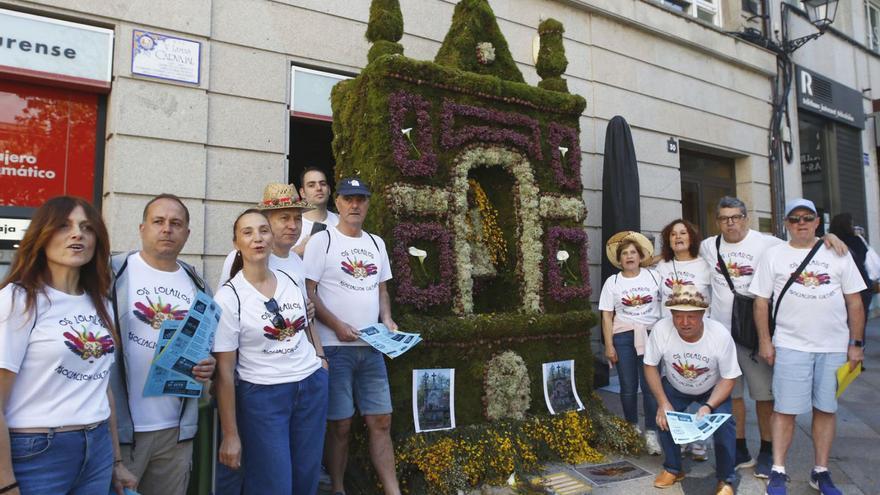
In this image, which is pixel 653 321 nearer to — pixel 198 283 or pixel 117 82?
pixel 198 283

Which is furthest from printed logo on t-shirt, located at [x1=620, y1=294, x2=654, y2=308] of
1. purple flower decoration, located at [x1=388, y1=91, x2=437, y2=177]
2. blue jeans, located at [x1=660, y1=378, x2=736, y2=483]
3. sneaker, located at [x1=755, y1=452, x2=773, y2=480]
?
purple flower decoration, located at [x1=388, y1=91, x2=437, y2=177]

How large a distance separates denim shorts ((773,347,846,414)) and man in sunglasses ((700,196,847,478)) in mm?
380

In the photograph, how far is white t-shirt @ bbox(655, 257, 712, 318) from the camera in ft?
16.1

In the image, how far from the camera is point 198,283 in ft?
9.84

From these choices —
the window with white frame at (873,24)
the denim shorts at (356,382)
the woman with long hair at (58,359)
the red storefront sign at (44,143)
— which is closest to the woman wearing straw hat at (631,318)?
the denim shorts at (356,382)

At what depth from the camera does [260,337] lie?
9.97 ft

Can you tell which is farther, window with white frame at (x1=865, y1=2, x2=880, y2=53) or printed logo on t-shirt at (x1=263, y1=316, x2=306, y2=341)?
window with white frame at (x1=865, y1=2, x2=880, y2=53)

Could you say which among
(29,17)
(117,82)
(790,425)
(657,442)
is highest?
(29,17)

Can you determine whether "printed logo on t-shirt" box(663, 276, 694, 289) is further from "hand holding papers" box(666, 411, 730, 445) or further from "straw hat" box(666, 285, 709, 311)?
"hand holding papers" box(666, 411, 730, 445)

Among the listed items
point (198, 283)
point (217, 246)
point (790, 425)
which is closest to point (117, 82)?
Answer: point (217, 246)

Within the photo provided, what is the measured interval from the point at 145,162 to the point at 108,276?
3.65 meters

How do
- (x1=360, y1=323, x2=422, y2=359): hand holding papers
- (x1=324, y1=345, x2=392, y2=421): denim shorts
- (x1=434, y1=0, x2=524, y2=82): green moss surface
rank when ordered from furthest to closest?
1. (x1=434, y1=0, x2=524, y2=82): green moss surface
2. (x1=324, y1=345, x2=392, y2=421): denim shorts
3. (x1=360, y1=323, x2=422, y2=359): hand holding papers

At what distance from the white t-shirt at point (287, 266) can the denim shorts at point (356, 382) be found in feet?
1.85

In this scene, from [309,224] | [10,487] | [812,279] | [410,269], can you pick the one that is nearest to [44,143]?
[309,224]
